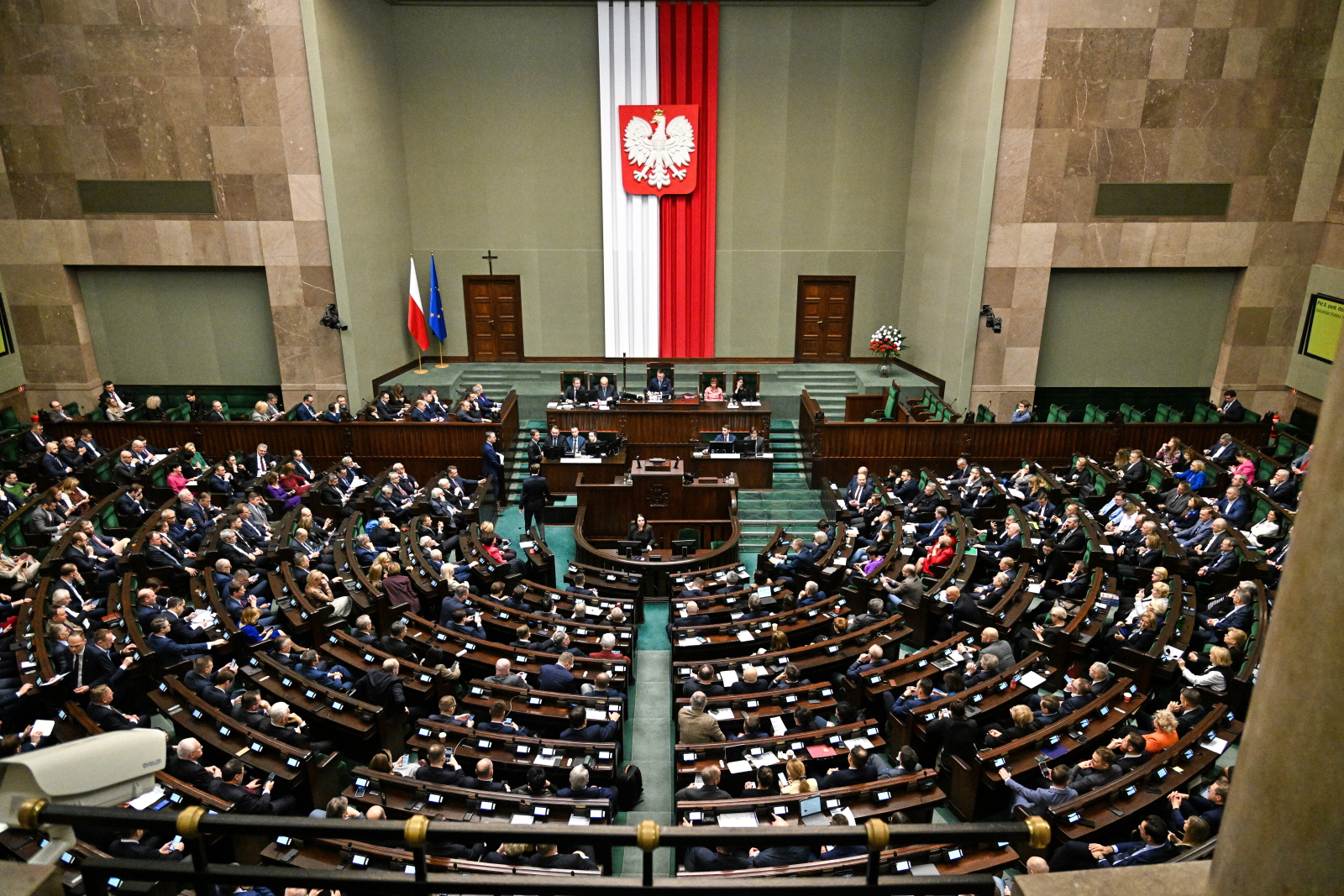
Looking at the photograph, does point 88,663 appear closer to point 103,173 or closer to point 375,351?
point 375,351

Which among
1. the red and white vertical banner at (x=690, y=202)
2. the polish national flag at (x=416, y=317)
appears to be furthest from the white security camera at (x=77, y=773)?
the red and white vertical banner at (x=690, y=202)

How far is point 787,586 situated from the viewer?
33.9 feet

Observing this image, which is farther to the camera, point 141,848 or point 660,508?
point 660,508

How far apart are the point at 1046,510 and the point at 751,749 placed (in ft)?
22.5

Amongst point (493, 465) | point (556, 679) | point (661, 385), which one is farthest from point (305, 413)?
point (556, 679)

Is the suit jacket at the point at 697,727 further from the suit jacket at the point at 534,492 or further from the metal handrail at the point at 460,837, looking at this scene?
the suit jacket at the point at 534,492

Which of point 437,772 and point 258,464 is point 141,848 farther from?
point 258,464

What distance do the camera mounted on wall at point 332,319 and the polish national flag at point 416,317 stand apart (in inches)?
73.6

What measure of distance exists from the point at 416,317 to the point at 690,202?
6.52 meters

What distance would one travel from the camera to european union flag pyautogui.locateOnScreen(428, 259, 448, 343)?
18.4 meters

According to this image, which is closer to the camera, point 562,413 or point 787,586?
point 787,586

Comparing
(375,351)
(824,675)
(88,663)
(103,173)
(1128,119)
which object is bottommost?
(824,675)

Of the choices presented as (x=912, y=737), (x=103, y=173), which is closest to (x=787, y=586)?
(x=912, y=737)

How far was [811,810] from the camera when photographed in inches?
237
